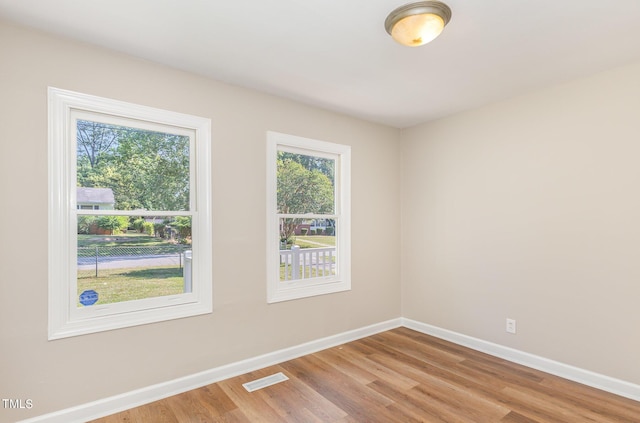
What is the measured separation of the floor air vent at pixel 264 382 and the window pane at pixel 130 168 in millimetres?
1527

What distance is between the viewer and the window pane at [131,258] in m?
2.30

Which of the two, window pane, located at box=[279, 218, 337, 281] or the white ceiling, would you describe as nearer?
the white ceiling

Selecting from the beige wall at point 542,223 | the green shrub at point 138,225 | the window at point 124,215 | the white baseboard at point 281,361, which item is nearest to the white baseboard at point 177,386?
the white baseboard at point 281,361

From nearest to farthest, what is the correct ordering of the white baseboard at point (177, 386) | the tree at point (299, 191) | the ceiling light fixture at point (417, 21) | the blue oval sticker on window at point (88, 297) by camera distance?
1. the ceiling light fixture at point (417, 21)
2. the white baseboard at point (177, 386)
3. the blue oval sticker on window at point (88, 297)
4. the tree at point (299, 191)

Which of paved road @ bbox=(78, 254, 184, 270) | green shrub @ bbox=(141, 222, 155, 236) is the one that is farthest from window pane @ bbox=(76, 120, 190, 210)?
paved road @ bbox=(78, 254, 184, 270)

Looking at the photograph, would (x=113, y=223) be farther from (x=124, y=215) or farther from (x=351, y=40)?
(x=351, y=40)

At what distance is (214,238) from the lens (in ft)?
9.01

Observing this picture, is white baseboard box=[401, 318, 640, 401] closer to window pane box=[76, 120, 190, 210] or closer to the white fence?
the white fence

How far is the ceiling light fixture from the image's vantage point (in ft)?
5.90

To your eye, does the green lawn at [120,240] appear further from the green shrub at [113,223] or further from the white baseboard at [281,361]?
the white baseboard at [281,361]

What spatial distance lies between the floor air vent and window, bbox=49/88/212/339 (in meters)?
0.72

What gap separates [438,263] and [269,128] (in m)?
2.41

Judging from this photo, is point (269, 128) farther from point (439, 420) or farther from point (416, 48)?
point (439, 420)

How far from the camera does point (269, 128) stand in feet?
10.2
